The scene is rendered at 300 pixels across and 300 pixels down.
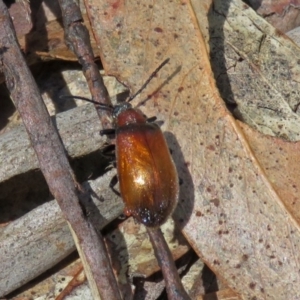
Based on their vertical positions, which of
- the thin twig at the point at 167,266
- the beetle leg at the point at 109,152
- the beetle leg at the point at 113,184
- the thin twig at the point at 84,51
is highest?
the thin twig at the point at 84,51

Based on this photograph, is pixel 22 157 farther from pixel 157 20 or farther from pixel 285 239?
pixel 285 239

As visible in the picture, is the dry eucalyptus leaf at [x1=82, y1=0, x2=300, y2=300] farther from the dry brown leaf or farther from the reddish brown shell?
the dry brown leaf

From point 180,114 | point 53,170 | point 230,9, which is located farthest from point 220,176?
point 230,9

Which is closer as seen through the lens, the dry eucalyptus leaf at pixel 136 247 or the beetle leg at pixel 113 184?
the beetle leg at pixel 113 184

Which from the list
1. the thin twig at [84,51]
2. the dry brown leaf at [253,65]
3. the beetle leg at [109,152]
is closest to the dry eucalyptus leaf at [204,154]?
the thin twig at [84,51]

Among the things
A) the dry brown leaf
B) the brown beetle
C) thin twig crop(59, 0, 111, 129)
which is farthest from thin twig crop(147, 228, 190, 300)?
the dry brown leaf

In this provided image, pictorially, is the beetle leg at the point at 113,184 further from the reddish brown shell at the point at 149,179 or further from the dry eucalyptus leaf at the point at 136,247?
the dry eucalyptus leaf at the point at 136,247
